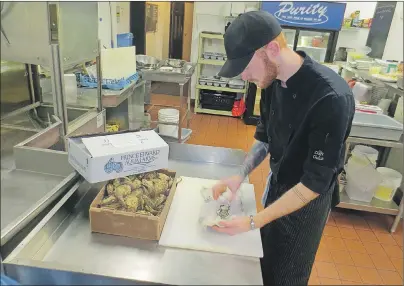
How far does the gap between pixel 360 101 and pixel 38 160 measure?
3.03m

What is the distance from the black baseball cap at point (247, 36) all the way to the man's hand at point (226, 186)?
45 centimetres

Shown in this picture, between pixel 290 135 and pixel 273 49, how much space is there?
1.11 feet

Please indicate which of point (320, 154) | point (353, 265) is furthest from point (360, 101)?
point (320, 154)

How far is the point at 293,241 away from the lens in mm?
1320

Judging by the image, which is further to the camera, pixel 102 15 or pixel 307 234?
pixel 102 15

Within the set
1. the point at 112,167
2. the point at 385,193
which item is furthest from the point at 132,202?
the point at 385,193

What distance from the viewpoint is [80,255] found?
0.95 m

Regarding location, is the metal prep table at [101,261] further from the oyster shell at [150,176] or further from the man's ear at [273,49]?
the man's ear at [273,49]

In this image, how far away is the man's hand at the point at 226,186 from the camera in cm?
126

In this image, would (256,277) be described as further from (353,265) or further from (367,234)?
(367,234)

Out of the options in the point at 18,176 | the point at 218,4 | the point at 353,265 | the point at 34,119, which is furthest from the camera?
the point at 218,4

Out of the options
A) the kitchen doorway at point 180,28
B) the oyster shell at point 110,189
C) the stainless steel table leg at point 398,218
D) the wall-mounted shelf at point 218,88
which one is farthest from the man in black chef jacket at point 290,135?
the kitchen doorway at point 180,28

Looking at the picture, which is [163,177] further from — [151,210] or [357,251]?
[357,251]

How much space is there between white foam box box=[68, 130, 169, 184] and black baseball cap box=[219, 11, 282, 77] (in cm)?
42
